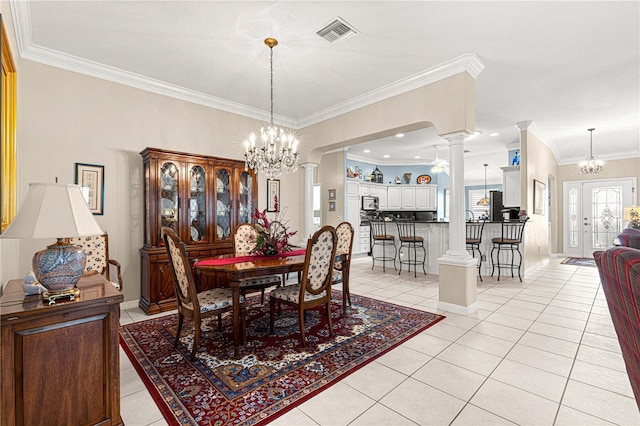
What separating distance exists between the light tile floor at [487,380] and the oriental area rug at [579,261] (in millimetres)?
4438

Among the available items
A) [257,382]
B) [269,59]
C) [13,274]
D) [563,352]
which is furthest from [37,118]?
[563,352]

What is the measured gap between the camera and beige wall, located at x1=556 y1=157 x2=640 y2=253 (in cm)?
773

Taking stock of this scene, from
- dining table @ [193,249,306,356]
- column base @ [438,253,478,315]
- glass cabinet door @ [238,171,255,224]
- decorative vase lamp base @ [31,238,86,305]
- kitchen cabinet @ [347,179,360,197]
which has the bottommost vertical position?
column base @ [438,253,478,315]

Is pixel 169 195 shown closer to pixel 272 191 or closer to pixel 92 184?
pixel 92 184

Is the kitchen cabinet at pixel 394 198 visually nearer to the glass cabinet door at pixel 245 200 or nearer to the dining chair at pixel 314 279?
the glass cabinet door at pixel 245 200

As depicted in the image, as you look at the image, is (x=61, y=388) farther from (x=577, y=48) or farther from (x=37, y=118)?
(x=577, y=48)

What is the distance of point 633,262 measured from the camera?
725 millimetres

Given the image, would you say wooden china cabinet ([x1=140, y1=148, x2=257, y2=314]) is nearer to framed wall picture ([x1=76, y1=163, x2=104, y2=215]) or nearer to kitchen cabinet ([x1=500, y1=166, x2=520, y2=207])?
framed wall picture ([x1=76, y1=163, x2=104, y2=215])

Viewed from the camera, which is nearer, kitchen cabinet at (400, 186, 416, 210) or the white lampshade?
the white lampshade

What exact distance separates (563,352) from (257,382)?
2580mm

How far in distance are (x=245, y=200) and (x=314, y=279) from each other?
226 centimetres

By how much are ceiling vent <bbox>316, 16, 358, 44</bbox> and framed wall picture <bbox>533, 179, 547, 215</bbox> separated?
531cm

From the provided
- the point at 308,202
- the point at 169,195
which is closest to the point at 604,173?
the point at 308,202

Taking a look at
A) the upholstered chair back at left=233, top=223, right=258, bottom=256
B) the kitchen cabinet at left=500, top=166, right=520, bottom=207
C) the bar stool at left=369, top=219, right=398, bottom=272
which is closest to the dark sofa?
the upholstered chair back at left=233, top=223, right=258, bottom=256
